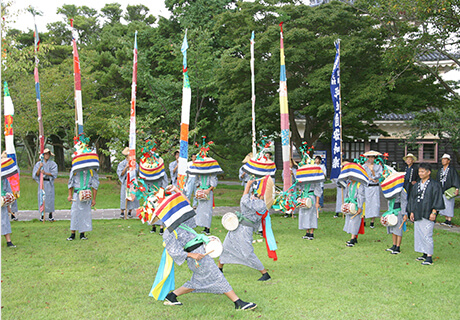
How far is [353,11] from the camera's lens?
54.4ft

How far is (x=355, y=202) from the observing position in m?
9.59

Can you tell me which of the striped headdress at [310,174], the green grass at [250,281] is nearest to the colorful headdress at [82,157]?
the green grass at [250,281]

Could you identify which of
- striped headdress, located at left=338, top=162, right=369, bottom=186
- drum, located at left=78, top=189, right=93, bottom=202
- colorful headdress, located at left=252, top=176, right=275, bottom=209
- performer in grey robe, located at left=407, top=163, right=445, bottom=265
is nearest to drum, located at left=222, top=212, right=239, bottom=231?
colorful headdress, located at left=252, top=176, right=275, bottom=209

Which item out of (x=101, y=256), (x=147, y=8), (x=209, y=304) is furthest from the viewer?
(x=147, y=8)

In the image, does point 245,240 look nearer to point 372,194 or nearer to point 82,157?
point 82,157

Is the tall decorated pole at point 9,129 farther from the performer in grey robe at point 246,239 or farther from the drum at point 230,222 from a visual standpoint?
the performer in grey robe at point 246,239

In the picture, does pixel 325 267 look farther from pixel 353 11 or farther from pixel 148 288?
pixel 353 11

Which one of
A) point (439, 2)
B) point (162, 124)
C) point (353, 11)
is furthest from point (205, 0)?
point (439, 2)

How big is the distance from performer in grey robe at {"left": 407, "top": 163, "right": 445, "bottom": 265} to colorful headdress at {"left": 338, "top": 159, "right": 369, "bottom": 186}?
5.47 feet

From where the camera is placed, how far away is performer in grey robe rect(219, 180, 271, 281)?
21.5 feet

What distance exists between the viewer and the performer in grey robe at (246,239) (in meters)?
6.57

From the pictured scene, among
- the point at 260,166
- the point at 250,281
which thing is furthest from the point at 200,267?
the point at 260,166

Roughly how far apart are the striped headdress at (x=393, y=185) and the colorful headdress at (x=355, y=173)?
87 cm

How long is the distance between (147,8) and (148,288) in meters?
29.2
